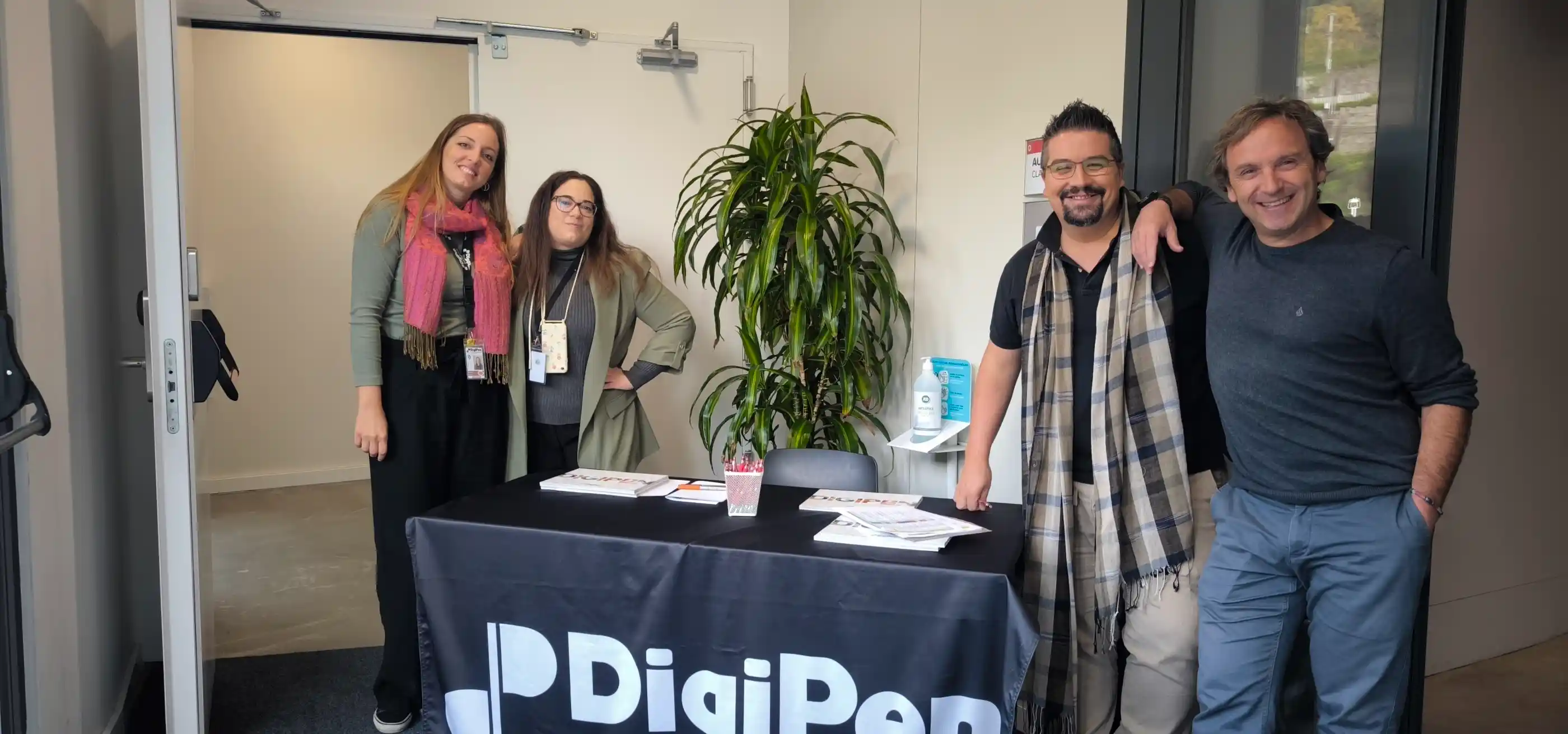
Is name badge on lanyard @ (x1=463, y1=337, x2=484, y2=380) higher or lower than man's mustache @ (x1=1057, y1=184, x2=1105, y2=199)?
lower

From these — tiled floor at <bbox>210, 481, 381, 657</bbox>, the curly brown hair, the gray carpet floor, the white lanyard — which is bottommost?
tiled floor at <bbox>210, 481, 381, 657</bbox>

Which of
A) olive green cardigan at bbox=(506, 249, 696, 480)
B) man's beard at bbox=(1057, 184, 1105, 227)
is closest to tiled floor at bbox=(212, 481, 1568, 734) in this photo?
olive green cardigan at bbox=(506, 249, 696, 480)

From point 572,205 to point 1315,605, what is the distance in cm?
209

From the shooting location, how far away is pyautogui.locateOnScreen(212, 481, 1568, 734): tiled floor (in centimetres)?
293

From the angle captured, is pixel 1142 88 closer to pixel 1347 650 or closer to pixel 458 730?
pixel 1347 650

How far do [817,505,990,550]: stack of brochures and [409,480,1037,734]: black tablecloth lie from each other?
25 millimetres

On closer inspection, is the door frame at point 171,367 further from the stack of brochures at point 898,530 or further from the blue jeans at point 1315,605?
the blue jeans at point 1315,605

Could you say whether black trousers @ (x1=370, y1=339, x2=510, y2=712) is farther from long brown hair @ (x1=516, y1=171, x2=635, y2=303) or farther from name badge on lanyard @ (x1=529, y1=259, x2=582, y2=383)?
long brown hair @ (x1=516, y1=171, x2=635, y2=303)

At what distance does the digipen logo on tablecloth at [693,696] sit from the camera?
1886 mm

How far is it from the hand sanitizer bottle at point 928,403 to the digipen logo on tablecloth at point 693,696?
A: 152cm

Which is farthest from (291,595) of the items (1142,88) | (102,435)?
(1142,88)

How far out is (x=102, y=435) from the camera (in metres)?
2.63

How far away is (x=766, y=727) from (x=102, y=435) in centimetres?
197

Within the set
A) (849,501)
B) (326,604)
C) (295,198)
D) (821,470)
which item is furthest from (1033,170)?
(295,198)
